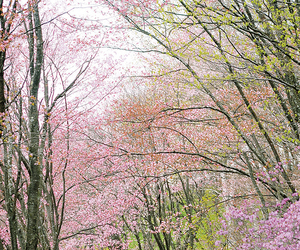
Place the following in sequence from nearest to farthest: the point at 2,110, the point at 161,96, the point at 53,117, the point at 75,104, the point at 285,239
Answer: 1. the point at 285,239
2. the point at 2,110
3. the point at 53,117
4. the point at 75,104
5. the point at 161,96

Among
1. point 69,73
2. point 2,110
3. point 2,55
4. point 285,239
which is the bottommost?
point 285,239

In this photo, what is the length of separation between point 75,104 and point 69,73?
4.66 ft

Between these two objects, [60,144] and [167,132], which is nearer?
[167,132]

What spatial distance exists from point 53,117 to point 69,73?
2401 millimetres

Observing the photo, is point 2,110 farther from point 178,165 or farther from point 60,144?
point 60,144

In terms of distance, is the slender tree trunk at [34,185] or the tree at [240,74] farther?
the slender tree trunk at [34,185]

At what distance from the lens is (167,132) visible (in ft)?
32.7

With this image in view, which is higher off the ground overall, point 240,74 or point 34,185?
point 240,74

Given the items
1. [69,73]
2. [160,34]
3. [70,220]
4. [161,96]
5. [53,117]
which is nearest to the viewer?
[160,34]

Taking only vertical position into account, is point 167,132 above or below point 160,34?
below

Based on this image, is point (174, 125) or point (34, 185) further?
point (174, 125)

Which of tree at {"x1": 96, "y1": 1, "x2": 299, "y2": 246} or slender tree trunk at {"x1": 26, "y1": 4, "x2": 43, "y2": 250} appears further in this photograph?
slender tree trunk at {"x1": 26, "y1": 4, "x2": 43, "y2": 250}

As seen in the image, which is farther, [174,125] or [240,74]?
[174,125]

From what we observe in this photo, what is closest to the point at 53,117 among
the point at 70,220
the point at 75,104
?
the point at 75,104
